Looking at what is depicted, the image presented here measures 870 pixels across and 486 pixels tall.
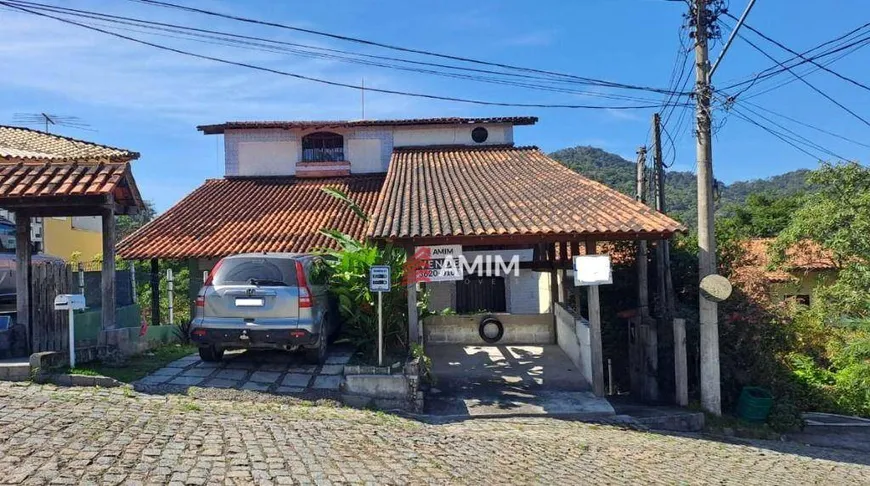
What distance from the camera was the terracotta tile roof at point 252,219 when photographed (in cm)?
1295

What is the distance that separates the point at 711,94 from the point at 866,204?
783 centimetres

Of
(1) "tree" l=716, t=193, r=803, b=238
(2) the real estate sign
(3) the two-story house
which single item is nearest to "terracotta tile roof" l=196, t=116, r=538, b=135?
(3) the two-story house

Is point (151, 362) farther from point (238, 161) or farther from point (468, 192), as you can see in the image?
point (238, 161)

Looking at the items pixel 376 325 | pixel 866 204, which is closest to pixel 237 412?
pixel 376 325

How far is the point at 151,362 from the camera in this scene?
316 inches

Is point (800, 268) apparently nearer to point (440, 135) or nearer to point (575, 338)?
point (440, 135)

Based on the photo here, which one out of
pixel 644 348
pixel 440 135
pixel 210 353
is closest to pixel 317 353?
pixel 210 353

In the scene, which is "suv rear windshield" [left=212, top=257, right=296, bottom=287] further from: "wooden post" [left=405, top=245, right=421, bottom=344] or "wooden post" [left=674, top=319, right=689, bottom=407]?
"wooden post" [left=674, top=319, right=689, bottom=407]

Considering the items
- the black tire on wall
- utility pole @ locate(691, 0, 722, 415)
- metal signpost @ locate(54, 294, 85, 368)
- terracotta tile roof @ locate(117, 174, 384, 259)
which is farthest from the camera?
terracotta tile roof @ locate(117, 174, 384, 259)

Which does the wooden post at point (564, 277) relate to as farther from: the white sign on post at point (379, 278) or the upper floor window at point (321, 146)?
the upper floor window at point (321, 146)

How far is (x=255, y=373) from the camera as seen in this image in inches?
300

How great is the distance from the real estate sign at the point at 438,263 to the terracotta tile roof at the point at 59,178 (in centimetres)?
425

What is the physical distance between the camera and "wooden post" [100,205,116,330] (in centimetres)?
783

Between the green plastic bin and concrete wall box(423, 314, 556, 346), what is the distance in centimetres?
373
